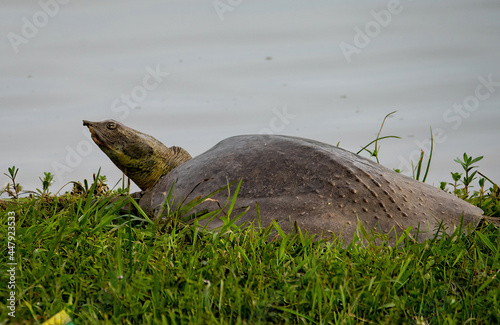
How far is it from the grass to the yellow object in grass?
0.12 ft

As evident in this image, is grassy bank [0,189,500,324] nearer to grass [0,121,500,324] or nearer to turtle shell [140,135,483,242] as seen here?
grass [0,121,500,324]

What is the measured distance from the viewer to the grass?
188 cm

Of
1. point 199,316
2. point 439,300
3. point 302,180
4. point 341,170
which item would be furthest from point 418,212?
point 199,316

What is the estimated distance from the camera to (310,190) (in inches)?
109

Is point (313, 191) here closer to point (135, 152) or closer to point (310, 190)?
point (310, 190)

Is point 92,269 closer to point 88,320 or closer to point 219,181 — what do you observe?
point 88,320

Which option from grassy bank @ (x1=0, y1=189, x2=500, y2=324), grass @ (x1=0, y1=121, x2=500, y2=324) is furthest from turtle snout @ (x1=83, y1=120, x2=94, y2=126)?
grassy bank @ (x1=0, y1=189, x2=500, y2=324)

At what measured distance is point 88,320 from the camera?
1.88 metres

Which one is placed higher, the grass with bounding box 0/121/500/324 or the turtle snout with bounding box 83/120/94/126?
the turtle snout with bounding box 83/120/94/126

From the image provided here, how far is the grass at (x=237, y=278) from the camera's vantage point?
1883 mm

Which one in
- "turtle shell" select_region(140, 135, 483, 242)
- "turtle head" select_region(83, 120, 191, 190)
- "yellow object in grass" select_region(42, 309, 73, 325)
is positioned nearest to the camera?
"yellow object in grass" select_region(42, 309, 73, 325)

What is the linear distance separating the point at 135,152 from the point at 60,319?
180 centimetres

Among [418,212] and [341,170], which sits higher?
[341,170]

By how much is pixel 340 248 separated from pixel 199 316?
2.91 feet
